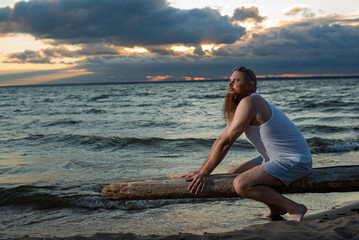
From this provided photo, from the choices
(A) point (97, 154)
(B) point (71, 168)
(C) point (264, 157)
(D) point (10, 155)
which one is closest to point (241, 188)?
(C) point (264, 157)

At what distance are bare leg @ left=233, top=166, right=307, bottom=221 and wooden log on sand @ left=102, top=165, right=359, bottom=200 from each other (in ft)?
0.39

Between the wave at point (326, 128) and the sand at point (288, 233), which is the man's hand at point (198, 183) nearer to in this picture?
the sand at point (288, 233)

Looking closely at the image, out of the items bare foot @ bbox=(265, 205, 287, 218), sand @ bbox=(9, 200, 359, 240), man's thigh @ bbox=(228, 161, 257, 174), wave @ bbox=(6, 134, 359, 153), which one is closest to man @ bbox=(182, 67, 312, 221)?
sand @ bbox=(9, 200, 359, 240)

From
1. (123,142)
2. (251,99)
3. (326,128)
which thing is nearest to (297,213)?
(251,99)

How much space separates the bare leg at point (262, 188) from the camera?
3656 mm

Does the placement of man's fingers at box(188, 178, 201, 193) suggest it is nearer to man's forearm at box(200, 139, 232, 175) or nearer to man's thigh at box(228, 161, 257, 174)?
man's forearm at box(200, 139, 232, 175)

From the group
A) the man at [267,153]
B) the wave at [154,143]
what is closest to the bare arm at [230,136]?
the man at [267,153]

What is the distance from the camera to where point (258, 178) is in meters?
3.67

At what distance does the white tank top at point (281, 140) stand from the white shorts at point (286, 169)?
1.4 inches

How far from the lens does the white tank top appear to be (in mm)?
3643

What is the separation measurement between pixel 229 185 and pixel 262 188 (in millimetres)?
363

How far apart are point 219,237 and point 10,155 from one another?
27.2ft

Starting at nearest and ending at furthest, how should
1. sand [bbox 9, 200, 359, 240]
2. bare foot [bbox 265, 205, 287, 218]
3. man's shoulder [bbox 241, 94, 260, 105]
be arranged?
sand [bbox 9, 200, 359, 240] → man's shoulder [bbox 241, 94, 260, 105] → bare foot [bbox 265, 205, 287, 218]

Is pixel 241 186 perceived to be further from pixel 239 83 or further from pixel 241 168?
pixel 239 83
